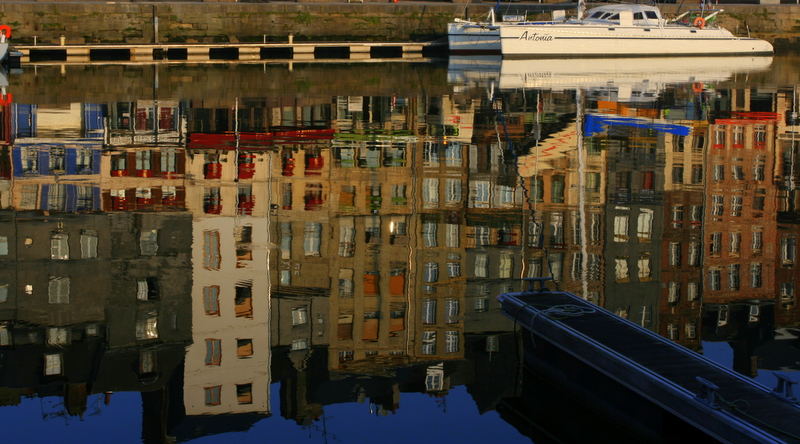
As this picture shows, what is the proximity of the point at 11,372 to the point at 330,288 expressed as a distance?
5.14m

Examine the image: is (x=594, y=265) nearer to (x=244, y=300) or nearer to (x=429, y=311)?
(x=429, y=311)

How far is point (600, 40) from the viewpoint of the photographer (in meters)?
62.2

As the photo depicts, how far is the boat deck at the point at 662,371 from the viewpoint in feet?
35.5

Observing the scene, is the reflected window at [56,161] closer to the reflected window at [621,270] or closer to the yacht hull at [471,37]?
the reflected window at [621,270]

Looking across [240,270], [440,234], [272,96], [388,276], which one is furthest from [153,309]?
[272,96]

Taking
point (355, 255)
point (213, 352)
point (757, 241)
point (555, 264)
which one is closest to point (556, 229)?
point (555, 264)

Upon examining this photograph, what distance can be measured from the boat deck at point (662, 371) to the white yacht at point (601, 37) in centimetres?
4827

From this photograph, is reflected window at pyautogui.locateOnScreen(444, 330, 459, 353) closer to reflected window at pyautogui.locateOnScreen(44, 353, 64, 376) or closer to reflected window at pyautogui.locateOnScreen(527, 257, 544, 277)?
reflected window at pyautogui.locateOnScreen(527, 257, 544, 277)

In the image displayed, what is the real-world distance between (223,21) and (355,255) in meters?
43.1

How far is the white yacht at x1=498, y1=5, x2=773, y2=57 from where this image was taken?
204ft

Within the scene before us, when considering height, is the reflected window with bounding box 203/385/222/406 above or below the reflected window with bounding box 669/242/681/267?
below

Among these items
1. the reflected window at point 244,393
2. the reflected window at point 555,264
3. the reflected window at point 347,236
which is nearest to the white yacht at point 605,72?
the reflected window at point 347,236

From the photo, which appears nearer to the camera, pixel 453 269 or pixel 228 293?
pixel 228 293

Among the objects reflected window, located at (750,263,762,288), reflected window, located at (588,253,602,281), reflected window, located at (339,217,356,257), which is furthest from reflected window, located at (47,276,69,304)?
reflected window, located at (750,263,762,288)
